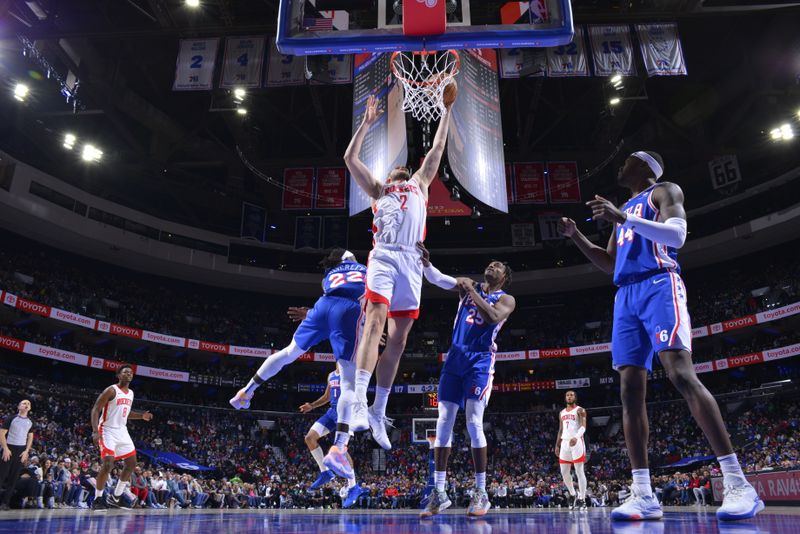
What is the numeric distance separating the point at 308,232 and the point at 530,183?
11.3 meters

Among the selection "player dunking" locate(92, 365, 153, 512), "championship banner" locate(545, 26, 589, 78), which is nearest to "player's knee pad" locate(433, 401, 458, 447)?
"player dunking" locate(92, 365, 153, 512)

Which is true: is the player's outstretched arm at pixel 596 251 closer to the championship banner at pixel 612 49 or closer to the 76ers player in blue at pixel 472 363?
the 76ers player in blue at pixel 472 363

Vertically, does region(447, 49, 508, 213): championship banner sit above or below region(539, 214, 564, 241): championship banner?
below

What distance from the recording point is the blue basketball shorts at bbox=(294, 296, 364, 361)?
5863 millimetres

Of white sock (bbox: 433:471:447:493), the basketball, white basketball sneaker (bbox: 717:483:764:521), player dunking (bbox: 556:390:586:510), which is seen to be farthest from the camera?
player dunking (bbox: 556:390:586:510)

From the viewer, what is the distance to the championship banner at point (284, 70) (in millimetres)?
15005

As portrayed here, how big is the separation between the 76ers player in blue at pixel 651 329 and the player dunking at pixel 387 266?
1.37m

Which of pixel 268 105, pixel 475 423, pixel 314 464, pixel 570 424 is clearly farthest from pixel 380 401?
pixel 314 464

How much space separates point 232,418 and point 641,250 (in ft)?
100

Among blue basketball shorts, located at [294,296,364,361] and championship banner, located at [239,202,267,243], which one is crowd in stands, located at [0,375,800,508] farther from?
blue basketball shorts, located at [294,296,364,361]

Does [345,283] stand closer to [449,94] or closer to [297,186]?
[449,94]

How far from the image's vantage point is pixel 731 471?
3570 millimetres

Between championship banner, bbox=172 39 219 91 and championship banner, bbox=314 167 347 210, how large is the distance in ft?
24.7

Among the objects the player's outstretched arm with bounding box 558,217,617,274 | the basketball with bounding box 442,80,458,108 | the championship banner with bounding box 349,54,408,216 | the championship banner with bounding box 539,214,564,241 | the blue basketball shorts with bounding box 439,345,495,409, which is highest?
the championship banner with bounding box 539,214,564,241
